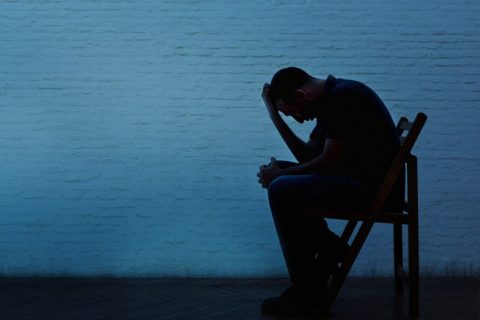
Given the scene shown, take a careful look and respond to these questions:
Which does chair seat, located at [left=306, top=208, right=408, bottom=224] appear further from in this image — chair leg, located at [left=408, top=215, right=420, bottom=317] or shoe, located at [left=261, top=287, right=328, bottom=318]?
shoe, located at [left=261, top=287, right=328, bottom=318]

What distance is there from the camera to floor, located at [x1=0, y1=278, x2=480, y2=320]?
12.1 ft

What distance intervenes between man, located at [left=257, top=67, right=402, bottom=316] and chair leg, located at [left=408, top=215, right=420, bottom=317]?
160mm

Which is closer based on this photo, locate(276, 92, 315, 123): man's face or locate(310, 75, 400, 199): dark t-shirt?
locate(310, 75, 400, 199): dark t-shirt

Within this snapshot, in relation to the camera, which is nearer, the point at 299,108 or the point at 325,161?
the point at 325,161

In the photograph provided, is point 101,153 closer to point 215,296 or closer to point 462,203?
point 215,296

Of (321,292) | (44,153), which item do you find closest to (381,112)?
(321,292)

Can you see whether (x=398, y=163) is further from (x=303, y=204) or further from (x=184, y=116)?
(x=184, y=116)

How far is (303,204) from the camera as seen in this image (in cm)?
339

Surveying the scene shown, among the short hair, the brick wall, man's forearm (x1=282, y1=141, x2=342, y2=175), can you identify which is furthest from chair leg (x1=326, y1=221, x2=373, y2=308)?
the brick wall

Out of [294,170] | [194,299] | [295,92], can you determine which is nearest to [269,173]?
[294,170]

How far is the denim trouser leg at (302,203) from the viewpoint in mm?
3385

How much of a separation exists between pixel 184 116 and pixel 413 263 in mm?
2023

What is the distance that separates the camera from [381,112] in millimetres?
3432

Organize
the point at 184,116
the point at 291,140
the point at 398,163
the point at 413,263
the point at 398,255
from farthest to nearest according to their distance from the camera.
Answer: the point at 184,116 < the point at 398,255 < the point at 291,140 < the point at 413,263 < the point at 398,163
